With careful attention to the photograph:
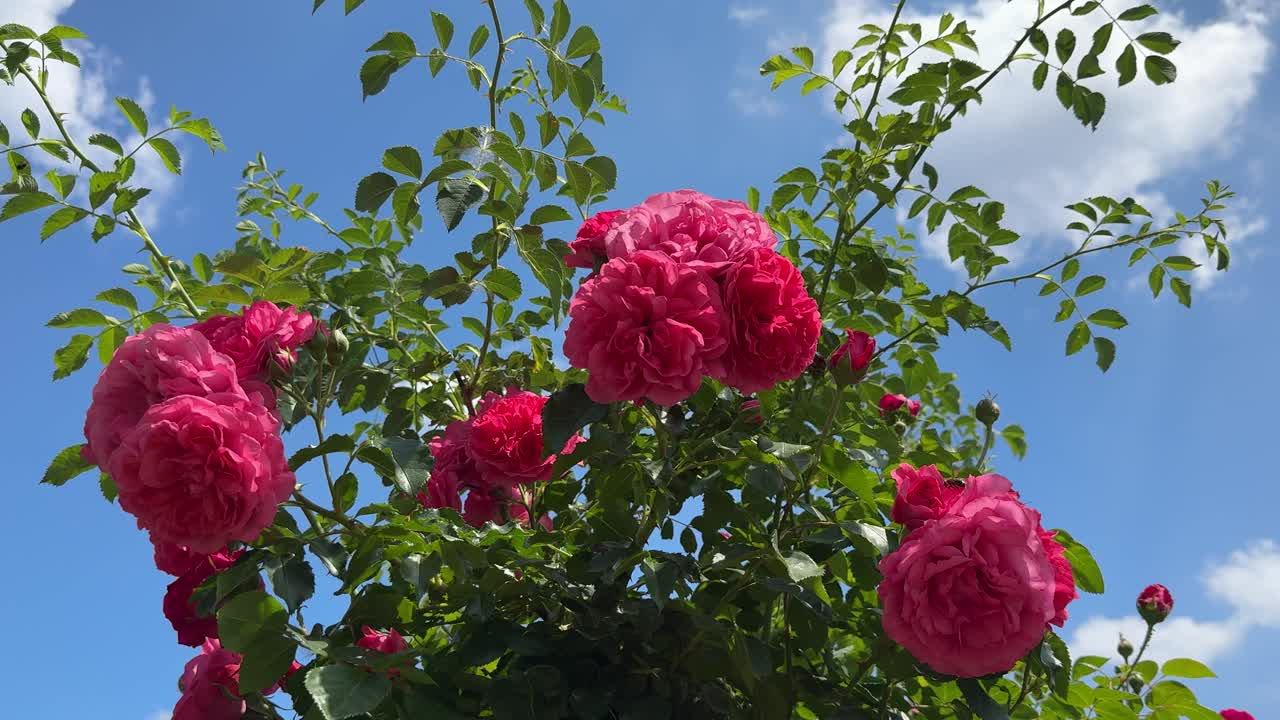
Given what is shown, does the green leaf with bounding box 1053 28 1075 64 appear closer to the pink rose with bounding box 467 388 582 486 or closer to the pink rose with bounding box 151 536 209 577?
the pink rose with bounding box 467 388 582 486

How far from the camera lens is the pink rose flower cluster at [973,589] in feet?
4.58

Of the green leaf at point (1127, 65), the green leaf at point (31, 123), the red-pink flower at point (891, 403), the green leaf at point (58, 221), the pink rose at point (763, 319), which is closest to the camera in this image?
the pink rose at point (763, 319)

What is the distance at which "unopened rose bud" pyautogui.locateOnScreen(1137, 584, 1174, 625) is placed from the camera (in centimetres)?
255

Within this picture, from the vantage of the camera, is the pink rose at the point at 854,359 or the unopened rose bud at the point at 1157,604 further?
the unopened rose bud at the point at 1157,604

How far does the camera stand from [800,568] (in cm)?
137

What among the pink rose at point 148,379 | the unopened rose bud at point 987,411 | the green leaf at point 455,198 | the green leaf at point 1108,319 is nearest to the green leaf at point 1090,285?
the green leaf at point 1108,319

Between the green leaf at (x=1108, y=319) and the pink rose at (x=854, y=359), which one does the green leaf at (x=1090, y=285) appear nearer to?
the green leaf at (x=1108, y=319)

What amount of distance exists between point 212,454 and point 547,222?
2.11 feet

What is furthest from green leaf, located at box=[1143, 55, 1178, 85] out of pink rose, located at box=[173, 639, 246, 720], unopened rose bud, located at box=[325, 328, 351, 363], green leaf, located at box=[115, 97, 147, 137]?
pink rose, located at box=[173, 639, 246, 720]

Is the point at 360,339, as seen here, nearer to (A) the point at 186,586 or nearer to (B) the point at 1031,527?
(A) the point at 186,586

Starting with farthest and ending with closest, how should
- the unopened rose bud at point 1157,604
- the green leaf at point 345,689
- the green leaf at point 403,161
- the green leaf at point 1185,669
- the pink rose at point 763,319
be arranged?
the unopened rose bud at point 1157,604 → the green leaf at point 1185,669 → the green leaf at point 403,161 → the pink rose at point 763,319 → the green leaf at point 345,689

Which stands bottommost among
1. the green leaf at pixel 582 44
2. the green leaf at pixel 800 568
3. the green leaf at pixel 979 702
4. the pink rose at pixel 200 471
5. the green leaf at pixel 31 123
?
the green leaf at pixel 979 702

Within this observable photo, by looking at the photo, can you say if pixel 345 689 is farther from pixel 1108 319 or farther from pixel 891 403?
pixel 1108 319

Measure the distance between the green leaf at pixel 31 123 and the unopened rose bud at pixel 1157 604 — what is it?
2703 millimetres
